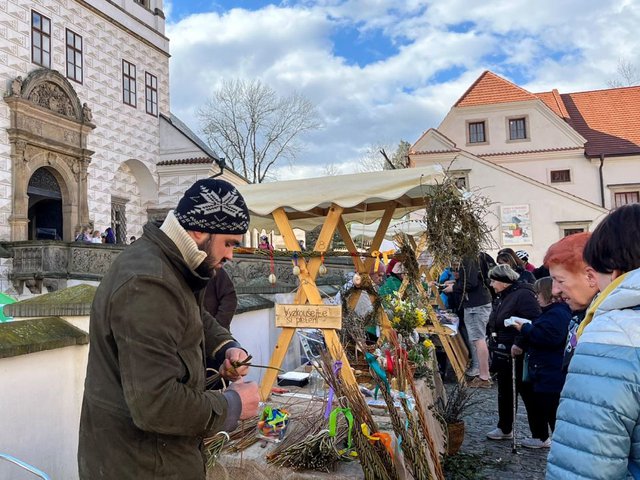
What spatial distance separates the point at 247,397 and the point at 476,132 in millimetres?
33289

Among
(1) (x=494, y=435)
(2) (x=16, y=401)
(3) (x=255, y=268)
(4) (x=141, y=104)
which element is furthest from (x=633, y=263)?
(4) (x=141, y=104)

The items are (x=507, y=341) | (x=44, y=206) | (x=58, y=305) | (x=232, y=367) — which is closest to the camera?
(x=232, y=367)

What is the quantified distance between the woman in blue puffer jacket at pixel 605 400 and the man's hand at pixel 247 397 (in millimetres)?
1050

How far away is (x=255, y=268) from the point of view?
52.3ft

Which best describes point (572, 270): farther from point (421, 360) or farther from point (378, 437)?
point (421, 360)

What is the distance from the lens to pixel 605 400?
1.55 meters

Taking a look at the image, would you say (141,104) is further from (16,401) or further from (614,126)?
(614,126)

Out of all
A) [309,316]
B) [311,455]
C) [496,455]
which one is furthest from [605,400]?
[496,455]

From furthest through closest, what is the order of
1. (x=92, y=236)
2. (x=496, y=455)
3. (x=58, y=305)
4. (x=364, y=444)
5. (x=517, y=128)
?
(x=517, y=128) → (x=92, y=236) → (x=496, y=455) → (x=58, y=305) → (x=364, y=444)

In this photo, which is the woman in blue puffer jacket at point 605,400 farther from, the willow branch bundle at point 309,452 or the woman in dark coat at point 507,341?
the woman in dark coat at point 507,341

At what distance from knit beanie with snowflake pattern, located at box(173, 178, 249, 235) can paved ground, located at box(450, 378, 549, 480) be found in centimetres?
343

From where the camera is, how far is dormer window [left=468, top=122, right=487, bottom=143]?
107ft

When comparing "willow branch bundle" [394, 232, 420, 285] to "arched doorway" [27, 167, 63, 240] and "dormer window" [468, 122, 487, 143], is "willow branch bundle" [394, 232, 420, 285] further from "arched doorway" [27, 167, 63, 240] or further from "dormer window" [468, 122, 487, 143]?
"dormer window" [468, 122, 487, 143]

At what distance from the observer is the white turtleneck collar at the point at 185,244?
1.91 metres
